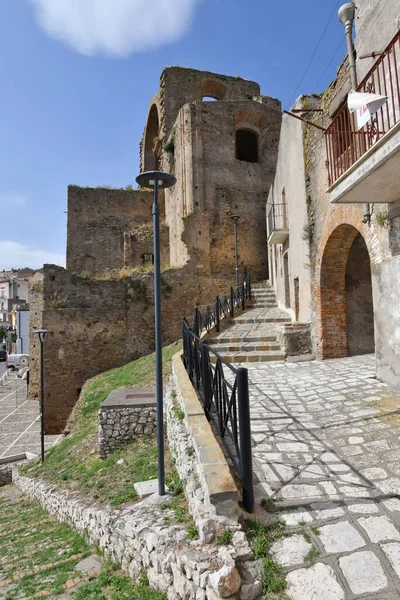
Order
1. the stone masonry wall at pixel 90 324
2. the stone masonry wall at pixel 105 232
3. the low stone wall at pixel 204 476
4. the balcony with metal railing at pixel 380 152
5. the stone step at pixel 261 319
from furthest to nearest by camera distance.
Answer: the stone masonry wall at pixel 105 232, the stone masonry wall at pixel 90 324, the stone step at pixel 261 319, the balcony with metal railing at pixel 380 152, the low stone wall at pixel 204 476

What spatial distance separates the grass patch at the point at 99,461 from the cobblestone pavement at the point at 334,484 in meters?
1.40

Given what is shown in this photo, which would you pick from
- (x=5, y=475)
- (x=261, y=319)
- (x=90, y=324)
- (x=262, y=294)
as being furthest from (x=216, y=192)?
(x=5, y=475)

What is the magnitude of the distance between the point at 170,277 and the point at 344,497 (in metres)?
15.3

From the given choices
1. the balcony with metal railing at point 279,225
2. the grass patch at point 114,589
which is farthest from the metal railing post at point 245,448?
the balcony with metal railing at point 279,225

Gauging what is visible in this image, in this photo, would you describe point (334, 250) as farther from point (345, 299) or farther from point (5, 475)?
point (5, 475)

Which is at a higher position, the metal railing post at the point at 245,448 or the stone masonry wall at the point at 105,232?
the stone masonry wall at the point at 105,232

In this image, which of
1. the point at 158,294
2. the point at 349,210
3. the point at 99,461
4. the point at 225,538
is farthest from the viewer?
the point at 99,461

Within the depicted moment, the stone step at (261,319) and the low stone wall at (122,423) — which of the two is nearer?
the low stone wall at (122,423)

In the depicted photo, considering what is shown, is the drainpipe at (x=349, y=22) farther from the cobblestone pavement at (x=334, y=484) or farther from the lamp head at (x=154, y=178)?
the cobblestone pavement at (x=334, y=484)

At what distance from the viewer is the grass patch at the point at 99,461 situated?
5.50 m

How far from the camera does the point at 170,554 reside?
2.58 meters

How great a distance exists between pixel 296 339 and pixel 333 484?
6.48m

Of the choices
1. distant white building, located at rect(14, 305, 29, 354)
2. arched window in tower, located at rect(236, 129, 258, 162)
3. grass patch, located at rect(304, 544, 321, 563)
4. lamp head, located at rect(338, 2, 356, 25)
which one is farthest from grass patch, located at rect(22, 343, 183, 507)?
distant white building, located at rect(14, 305, 29, 354)

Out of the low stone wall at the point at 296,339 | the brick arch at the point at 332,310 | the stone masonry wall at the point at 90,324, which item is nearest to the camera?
the brick arch at the point at 332,310
